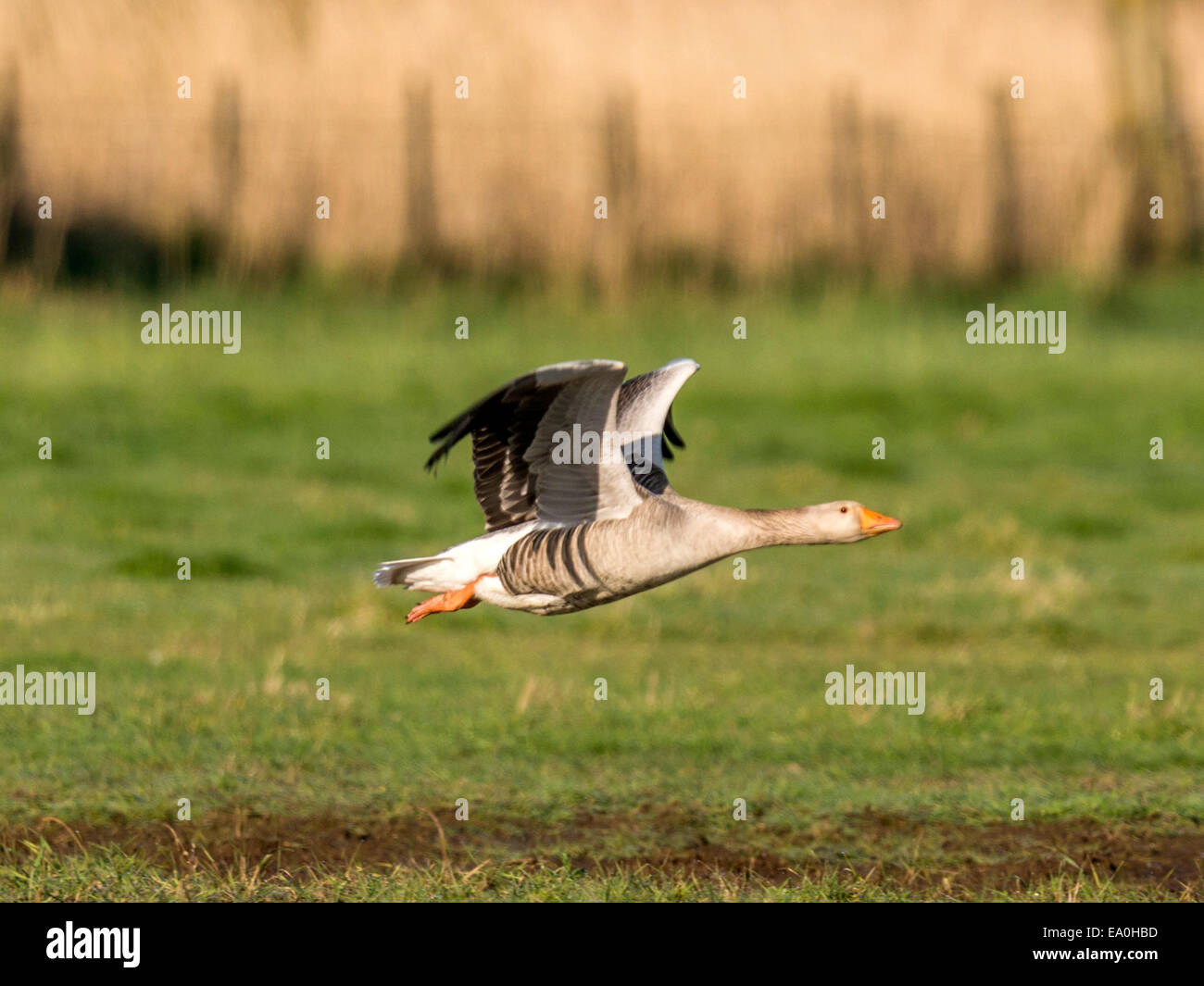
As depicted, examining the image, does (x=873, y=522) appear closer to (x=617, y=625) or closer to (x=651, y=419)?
(x=651, y=419)

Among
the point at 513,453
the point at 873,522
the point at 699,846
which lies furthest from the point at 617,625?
the point at 873,522

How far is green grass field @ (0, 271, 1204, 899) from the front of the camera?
339 inches

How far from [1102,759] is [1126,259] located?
57.6ft

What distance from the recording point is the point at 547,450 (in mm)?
7992

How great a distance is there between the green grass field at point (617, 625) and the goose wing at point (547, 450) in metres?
1.59

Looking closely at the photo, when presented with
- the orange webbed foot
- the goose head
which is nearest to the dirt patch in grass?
the orange webbed foot

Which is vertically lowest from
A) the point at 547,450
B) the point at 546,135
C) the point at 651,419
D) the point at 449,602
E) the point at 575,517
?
the point at 449,602

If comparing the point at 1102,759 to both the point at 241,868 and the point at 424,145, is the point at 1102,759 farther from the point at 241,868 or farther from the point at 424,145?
the point at 424,145

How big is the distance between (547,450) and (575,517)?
1.04ft

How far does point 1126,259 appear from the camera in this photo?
2662 centimetres

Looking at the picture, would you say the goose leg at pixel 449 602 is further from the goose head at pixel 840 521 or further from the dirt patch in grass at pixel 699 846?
the goose head at pixel 840 521

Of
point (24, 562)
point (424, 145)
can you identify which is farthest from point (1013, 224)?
point (24, 562)

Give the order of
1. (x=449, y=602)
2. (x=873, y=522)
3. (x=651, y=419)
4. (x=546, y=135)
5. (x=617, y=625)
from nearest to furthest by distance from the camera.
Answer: (x=873, y=522), (x=449, y=602), (x=651, y=419), (x=617, y=625), (x=546, y=135)

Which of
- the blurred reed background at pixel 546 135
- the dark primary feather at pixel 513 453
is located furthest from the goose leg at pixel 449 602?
the blurred reed background at pixel 546 135
